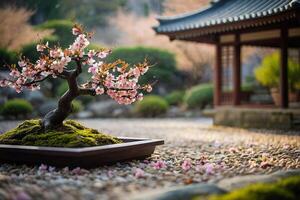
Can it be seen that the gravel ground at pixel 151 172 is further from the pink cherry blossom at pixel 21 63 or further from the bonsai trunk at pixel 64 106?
the pink cherry blossom at pixel 21 63

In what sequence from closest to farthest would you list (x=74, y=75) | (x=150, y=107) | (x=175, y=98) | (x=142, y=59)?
1. (x=74, y=75)
2. (x=150, y=107)
3. (x=175, y=98)
4. (x=142, y=59)

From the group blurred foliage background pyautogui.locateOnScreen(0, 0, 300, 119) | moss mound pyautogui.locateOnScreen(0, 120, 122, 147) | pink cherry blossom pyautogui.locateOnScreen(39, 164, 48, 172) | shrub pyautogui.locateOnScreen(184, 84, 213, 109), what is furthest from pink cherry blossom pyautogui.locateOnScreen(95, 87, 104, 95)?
shrub pyautogui.locateOnScreen(184, 84, 213, 109)

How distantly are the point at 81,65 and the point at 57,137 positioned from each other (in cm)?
85

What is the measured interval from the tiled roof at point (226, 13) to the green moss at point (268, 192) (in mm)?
5353

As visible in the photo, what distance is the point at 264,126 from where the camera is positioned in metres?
10.3

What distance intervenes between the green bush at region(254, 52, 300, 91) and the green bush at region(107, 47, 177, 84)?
5.39 metres

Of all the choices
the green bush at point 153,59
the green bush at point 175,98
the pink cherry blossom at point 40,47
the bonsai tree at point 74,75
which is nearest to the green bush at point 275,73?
the green bush at point 175,98

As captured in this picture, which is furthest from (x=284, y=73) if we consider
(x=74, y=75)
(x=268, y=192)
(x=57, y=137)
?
(x=268, y=192)

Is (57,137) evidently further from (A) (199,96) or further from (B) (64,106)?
(A) (199,96)

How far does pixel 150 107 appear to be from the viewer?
51.1 ft

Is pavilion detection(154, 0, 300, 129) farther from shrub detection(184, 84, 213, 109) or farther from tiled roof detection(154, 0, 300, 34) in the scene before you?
shrub detection(184, 84, 213, 109)

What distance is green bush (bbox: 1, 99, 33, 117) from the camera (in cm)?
1354

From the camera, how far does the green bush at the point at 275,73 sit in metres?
11.7

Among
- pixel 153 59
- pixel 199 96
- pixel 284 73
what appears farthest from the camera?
pixel 153 59
